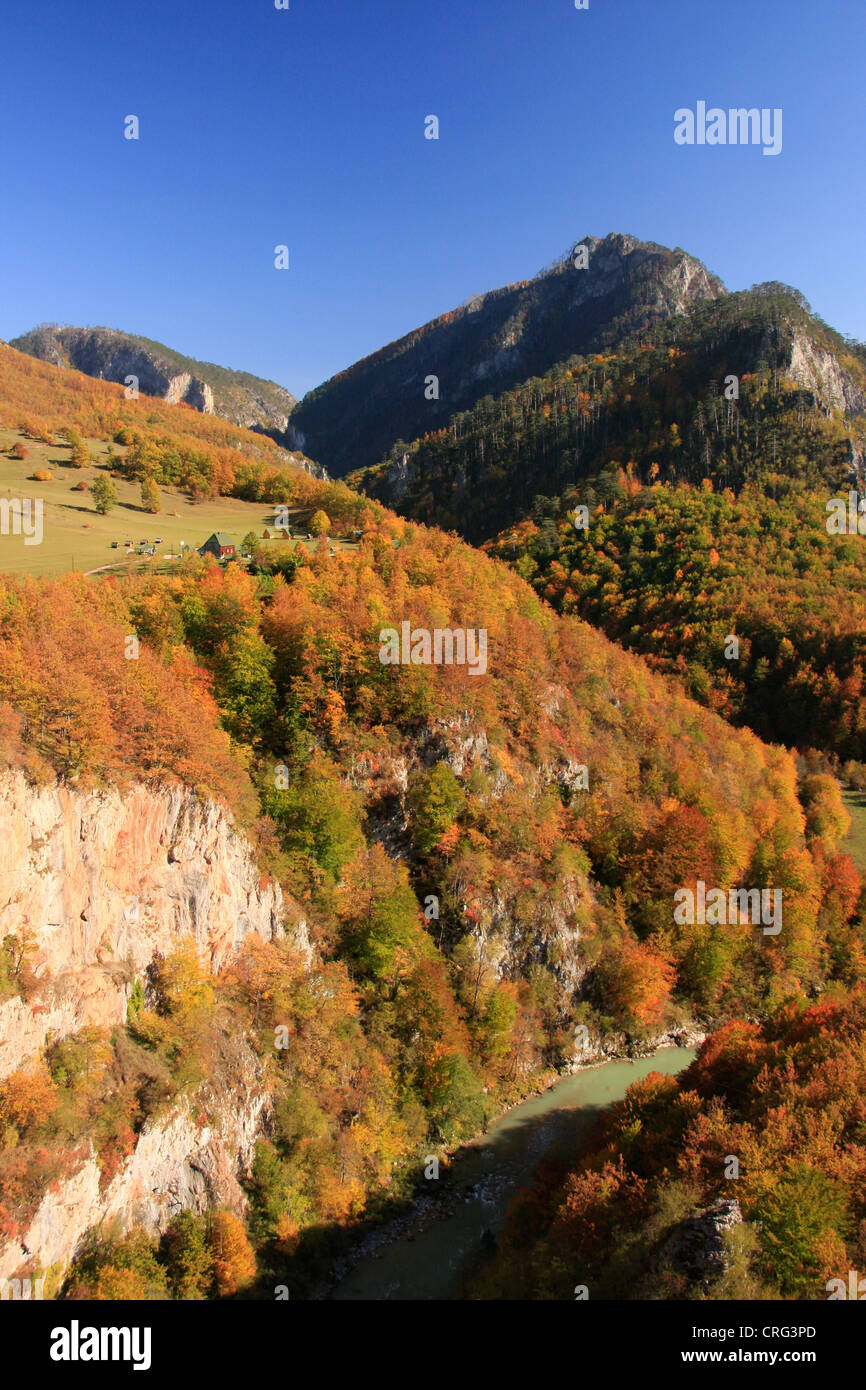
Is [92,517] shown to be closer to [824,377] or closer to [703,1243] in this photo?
[703,1243]

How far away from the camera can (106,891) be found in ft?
73.4

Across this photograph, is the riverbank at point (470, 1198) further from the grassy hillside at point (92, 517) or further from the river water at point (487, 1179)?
the grassy hillside at point (92, 517)

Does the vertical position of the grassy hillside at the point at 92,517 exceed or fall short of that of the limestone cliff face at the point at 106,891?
it exceeds it

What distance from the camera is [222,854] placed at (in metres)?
26.4

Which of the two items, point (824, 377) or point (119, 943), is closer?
point (119, 943)

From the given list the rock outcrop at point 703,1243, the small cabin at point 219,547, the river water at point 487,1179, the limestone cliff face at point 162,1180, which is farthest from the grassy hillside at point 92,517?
the rock outcrop at point 703,1243

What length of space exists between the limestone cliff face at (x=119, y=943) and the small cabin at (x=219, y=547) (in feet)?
74.5

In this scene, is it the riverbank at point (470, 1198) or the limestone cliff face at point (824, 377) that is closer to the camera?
the riverbank at point (470, 1198)

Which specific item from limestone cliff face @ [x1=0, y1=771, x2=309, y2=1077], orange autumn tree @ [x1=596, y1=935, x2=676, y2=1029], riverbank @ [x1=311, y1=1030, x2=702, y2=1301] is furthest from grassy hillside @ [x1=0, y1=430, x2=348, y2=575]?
riverbank @ [x1=311, y1=1030, x2=702, y2=1301]

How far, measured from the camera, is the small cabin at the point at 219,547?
43897 mm

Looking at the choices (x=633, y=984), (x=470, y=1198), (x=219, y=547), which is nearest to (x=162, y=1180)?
(x=470, y=1198)

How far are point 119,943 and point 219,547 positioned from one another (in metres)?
28.9
